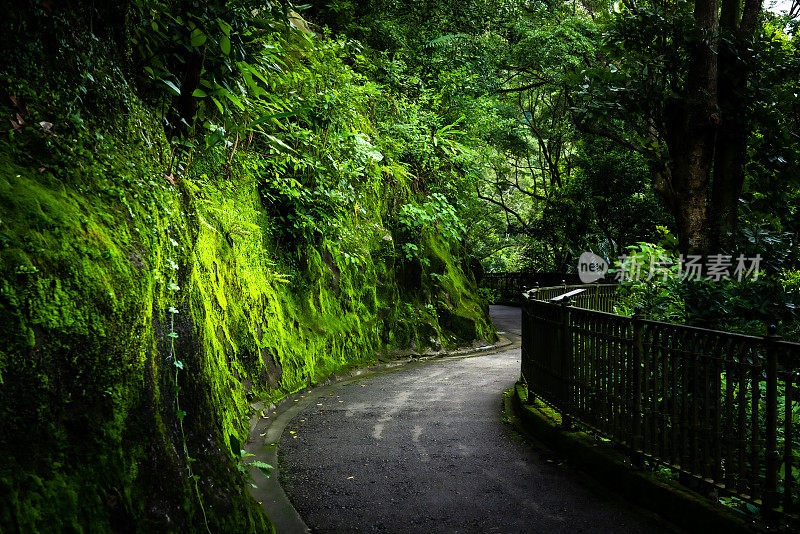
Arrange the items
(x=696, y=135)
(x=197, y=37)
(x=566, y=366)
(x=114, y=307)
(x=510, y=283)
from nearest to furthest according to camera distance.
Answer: (x=114, y=307) → (x=197, y=37) → (x=566, y=366) → (x=696, y=135) → (x=510, y=283)

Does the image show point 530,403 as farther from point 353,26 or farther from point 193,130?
point 353,26

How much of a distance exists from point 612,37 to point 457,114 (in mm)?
8269

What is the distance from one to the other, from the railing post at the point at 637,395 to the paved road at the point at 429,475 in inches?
19.0

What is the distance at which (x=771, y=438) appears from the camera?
3498 mm

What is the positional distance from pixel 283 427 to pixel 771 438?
5485 mm

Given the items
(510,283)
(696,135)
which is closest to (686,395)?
(696,135)

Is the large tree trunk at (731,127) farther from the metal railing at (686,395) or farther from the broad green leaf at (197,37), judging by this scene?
the broad green leaf at (197,37)

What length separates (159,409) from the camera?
3.40 meters

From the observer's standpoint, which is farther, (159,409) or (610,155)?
(610,155)

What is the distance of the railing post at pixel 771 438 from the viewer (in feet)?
11.3

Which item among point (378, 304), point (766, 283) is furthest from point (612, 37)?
point (378, 304)

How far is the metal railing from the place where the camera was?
11.5ft

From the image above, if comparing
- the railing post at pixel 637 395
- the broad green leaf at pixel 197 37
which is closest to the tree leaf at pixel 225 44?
the broad green leaf at pixel 197 37

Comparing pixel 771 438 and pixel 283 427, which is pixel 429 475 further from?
pixel 771 438
